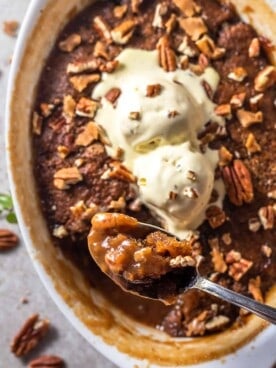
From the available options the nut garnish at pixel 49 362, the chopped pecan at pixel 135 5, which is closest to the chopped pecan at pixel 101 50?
the chopped pecan at pixel 135 5

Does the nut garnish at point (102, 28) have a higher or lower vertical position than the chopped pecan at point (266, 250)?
higher

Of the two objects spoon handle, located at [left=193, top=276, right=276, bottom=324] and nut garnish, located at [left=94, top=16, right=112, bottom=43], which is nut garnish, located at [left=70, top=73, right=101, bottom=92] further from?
spoon handle, located at [left=193, top=276, right=276, bottom=324]

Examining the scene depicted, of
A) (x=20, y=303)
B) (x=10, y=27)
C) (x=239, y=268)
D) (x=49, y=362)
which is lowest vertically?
(x=49, y=362)

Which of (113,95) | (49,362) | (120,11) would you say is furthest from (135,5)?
Answer: (49,362)

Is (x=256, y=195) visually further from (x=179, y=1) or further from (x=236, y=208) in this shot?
(x=179, y=1)

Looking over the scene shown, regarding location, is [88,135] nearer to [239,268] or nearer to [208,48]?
[208,48]

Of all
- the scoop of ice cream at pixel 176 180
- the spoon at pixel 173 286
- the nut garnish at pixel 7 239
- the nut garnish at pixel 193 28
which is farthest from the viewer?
the nut garnish at pixel 7 239

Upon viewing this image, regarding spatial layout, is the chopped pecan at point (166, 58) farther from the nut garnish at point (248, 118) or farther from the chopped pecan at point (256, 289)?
the chopped pecan at point (256, 289)

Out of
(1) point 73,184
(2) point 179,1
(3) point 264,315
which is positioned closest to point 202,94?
(2) point 179,1
